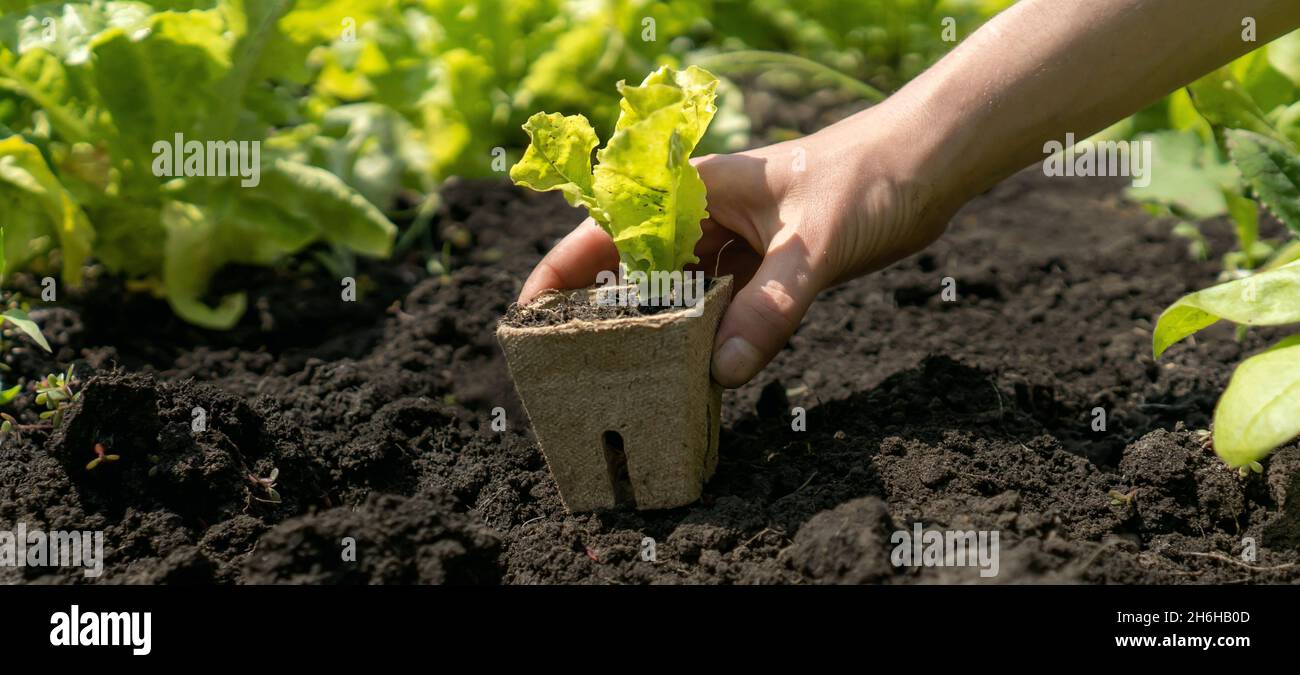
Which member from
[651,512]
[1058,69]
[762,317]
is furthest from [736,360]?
[1058,69]

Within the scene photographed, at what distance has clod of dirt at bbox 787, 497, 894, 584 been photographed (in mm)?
1819

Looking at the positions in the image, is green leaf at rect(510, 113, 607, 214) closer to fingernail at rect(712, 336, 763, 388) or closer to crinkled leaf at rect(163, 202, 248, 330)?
fingernail at rect(712, 336, 763, 388)

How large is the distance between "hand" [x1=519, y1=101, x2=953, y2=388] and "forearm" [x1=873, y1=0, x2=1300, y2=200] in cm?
7

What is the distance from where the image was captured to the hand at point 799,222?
2188 mm

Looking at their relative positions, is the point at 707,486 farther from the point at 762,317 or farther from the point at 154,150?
the point at 154,150

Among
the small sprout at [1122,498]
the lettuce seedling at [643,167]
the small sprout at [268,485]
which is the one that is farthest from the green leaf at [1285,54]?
the small sprout at [268,485]

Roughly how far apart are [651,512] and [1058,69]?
116cm

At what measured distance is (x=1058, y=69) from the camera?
228cm

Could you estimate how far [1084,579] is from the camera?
1833 mm

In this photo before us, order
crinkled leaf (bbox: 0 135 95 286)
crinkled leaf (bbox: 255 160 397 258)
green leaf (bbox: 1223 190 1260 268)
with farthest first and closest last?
1. crinkled leaf (bbox: 255 160 397 258)
2. green leaf (bbox: 1223 190 1260 268)
3. crinkled leaf (bbox: 0 135 95 286)
